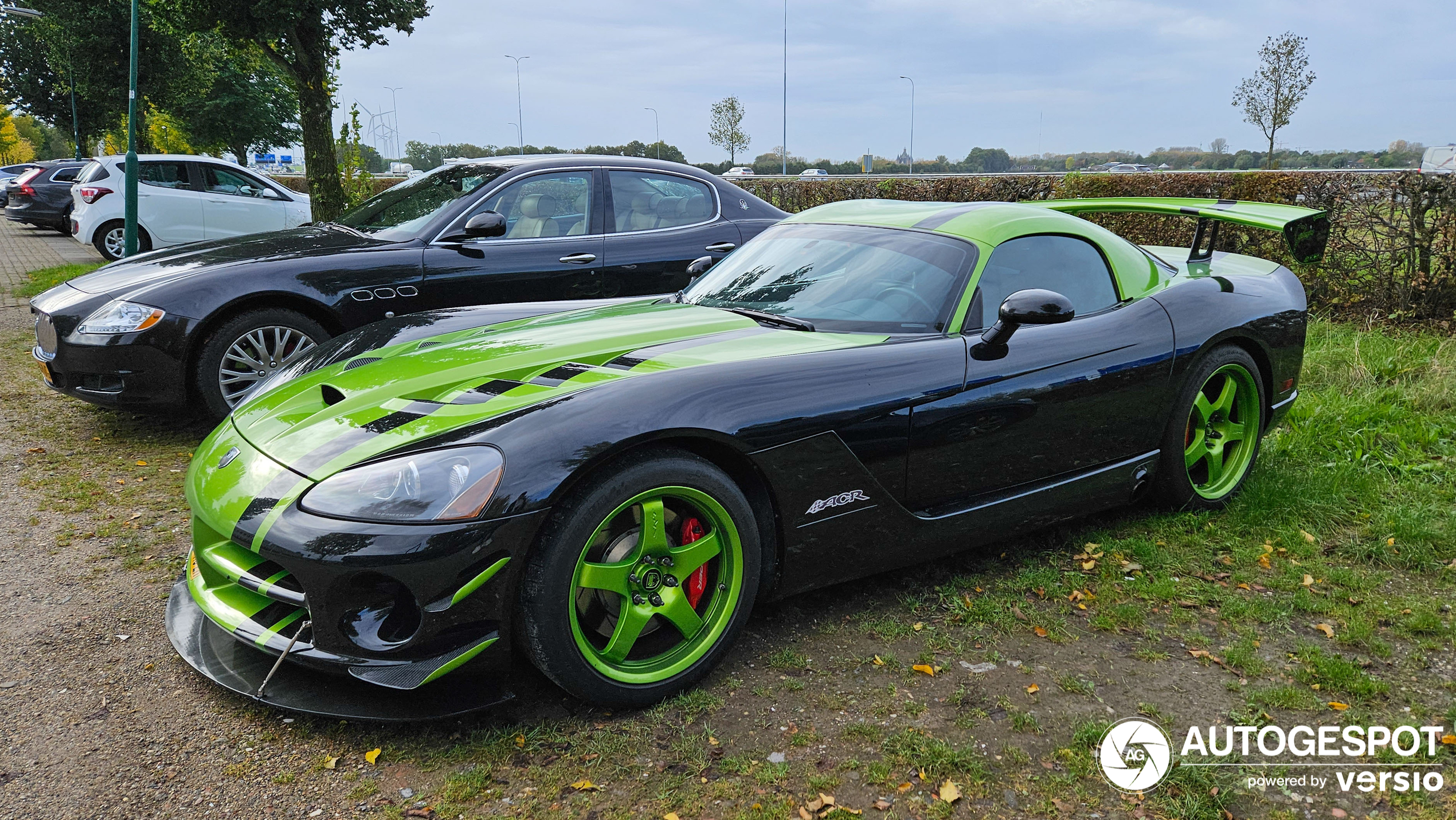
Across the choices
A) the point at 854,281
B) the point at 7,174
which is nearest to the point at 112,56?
the point at 7,174

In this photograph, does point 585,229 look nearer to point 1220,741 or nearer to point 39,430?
point 39,430

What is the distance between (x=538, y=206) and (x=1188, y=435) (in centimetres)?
383

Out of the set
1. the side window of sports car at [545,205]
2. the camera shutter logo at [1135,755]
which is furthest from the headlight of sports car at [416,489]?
the side window of sports car at [545,205]

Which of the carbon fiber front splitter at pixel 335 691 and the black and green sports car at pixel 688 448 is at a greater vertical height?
the black and green sports car at pixel 688 448

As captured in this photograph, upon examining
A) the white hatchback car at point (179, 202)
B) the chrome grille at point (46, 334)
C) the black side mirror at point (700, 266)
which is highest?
the white hatchback car at point (179, 202)

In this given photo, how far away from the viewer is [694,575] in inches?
110

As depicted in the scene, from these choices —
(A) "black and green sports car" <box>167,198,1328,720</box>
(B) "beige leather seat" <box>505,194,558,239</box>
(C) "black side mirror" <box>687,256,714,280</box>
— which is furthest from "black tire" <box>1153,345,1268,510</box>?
(B) "beige leather seat" <box>505,194,558,239</box>

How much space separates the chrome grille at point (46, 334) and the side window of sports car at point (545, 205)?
2284 mm

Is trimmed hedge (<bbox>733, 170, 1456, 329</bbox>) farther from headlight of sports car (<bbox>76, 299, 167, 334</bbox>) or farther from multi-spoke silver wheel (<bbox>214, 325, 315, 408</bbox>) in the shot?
headlight of sports car (<bbox>76, 299, 167, 334</bbox>)

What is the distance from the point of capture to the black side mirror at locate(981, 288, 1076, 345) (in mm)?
3139

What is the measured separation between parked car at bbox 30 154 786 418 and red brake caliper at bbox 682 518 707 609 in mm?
2584

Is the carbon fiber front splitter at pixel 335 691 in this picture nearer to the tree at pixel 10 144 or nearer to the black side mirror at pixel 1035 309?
the black side mirror at pixel 1035 309

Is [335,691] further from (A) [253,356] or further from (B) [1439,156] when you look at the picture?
(B) [1439,156]

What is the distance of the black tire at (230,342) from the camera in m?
5.10
